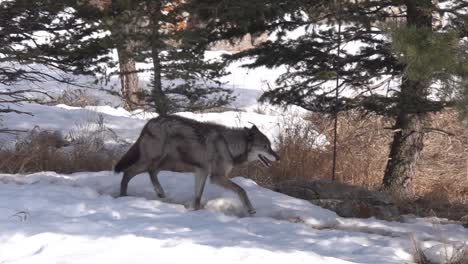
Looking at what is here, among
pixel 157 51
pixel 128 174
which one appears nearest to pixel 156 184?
pixel 128 174

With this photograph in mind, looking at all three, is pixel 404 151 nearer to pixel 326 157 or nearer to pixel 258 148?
pixel 326 157

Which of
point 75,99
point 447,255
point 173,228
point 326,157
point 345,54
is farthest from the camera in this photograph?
point 75,99

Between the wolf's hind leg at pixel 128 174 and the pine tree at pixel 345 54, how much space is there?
1991mm

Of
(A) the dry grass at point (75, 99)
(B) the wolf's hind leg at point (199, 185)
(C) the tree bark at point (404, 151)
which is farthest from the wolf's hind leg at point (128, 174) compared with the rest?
(A) the dry grass at point (75, 99)

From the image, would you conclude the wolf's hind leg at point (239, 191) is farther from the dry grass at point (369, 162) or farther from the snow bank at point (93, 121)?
the snow bank at point (93, 121)

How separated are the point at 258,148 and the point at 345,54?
1873 mm

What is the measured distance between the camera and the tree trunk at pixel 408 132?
738cm

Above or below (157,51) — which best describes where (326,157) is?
below

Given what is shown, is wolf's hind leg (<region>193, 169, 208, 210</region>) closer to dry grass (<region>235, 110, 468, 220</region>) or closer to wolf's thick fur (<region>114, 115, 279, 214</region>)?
wolf's thick fur (<region>114, 115, 279, 214</region>)

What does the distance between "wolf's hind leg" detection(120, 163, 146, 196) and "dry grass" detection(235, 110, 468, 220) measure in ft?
6.77

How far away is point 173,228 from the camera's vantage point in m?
5.57

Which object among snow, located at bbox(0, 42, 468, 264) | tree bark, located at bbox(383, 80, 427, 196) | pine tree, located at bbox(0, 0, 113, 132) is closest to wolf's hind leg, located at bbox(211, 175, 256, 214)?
snow, located at bbox(0, 42, 468, 264)

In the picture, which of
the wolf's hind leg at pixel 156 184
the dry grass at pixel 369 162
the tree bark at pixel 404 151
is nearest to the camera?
the wolf's hind leg at pixel 156 184

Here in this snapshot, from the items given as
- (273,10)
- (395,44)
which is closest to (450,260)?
(395,44)
